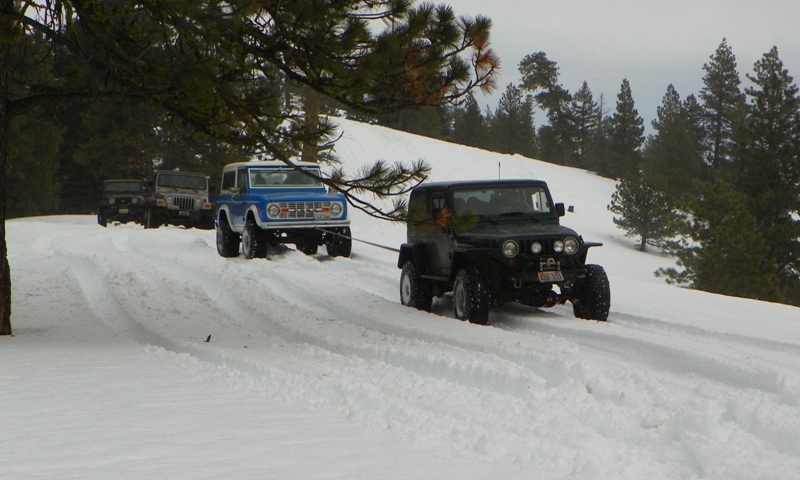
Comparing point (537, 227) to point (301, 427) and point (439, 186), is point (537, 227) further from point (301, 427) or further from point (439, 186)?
point (301, 427)

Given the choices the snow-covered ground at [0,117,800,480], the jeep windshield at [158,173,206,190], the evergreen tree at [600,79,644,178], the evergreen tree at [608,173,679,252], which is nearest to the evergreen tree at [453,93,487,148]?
the evergreen tree at [600,79,644,178]

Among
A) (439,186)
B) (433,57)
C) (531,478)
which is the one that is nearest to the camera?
(531,478)

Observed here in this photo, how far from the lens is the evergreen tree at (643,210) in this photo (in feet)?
151

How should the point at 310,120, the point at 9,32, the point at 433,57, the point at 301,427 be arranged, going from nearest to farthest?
the point at 301,427, the point at 9,32, the point at 433,57, the point at 310,120

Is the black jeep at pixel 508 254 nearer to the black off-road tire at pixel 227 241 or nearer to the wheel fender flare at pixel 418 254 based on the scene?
the wheel fender flare at pixel 418 254

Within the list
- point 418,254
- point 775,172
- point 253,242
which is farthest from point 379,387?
point 775,172

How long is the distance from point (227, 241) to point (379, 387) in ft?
38.5

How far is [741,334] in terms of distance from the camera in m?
8.98

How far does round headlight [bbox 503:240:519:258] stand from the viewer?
9.52 meters

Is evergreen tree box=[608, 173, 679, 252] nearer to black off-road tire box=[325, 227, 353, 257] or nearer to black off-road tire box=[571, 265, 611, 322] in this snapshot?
black off-road tire box=[325, 227, 353, 257]

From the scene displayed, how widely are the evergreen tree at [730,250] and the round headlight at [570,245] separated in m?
22.3

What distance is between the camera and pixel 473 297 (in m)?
9.60

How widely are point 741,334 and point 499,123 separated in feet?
264

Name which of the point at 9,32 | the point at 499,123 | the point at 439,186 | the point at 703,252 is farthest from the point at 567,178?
the point at 9,32
